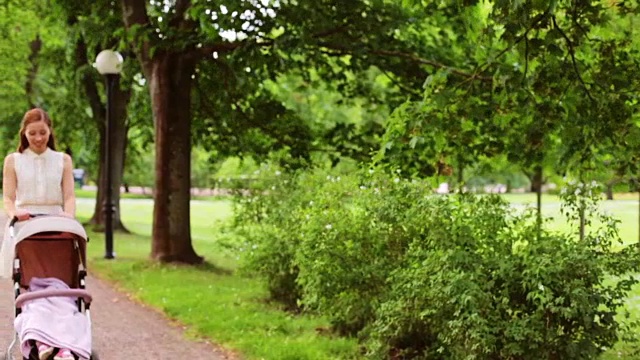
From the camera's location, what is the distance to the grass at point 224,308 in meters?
8.88

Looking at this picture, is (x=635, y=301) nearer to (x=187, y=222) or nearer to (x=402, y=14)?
(x=402, y=14)

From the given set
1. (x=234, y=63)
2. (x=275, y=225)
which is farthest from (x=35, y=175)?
(x=234, y=63)

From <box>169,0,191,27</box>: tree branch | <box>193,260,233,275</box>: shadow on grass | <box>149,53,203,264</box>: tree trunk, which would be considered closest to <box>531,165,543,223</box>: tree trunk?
<box>193,260,233,275</box>: shadow on grass

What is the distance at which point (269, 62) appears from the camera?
A: 51.2 ft

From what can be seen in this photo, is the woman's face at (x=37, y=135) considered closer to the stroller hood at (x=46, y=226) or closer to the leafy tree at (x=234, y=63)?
the stroller hood at (x=46, y=226)

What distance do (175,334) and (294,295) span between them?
2468mm

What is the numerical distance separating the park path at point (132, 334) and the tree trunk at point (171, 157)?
385cm

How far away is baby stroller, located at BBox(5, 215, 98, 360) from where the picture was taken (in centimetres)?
640

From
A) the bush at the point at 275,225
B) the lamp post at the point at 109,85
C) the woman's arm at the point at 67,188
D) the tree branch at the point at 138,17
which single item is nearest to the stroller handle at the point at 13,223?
the woman's arm at the point at 67,188

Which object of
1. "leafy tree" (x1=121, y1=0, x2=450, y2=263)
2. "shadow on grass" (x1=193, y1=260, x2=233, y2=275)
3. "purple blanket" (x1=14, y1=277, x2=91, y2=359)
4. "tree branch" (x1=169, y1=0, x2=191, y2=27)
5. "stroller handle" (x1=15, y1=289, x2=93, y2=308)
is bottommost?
"shadow on grass" (x1=193, y1=260, x2=233, y2=275)

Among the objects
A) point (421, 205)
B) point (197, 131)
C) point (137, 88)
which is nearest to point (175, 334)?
point (421, 205)

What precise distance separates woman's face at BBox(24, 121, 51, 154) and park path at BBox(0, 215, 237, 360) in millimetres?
1926

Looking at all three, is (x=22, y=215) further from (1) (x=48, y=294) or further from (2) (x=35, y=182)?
(1) (x=48, y=294)

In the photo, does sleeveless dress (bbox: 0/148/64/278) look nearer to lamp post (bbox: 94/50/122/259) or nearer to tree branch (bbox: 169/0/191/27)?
tree branch (bbox: 169/0/191/27)
